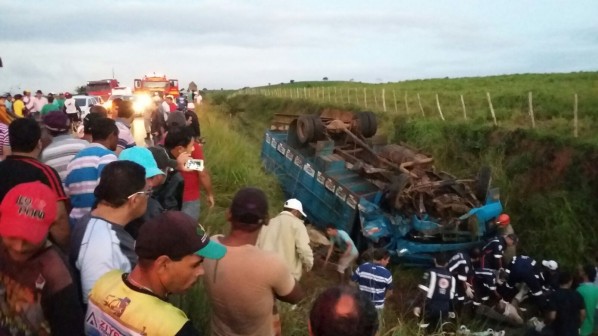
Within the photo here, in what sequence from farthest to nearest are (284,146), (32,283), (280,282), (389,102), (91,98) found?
(389,102) → (91,98) → (284,146) → (280,282) → (32,283)

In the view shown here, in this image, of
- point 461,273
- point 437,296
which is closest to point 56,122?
point 437,296

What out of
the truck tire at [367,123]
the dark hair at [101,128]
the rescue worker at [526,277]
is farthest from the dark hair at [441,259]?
the dark hair at [101,128]

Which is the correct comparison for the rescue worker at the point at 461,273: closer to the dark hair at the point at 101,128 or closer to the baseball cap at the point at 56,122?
the dark hair at the point at 101,128

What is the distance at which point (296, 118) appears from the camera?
1130cm

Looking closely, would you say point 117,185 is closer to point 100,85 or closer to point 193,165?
point 193,165

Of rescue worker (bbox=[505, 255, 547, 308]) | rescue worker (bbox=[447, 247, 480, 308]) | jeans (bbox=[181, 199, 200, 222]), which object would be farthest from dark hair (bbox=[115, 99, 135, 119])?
rescue worker (bbox=[505, 255, 547, 308])

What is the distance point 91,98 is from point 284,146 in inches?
456

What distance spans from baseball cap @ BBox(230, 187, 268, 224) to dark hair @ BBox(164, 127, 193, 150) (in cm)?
224

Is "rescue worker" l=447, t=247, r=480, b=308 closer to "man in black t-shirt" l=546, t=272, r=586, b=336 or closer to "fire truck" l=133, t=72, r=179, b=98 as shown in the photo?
"man in black t-shirt" l=546, t=272, r=586, b=336

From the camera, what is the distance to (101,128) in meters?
4.16

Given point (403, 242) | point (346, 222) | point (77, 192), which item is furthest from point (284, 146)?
point (77, 192)

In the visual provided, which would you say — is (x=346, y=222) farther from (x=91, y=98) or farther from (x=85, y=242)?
(x=91, y=98)

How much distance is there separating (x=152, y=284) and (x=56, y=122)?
112 inches

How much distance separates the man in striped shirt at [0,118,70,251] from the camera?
300 centimetres
